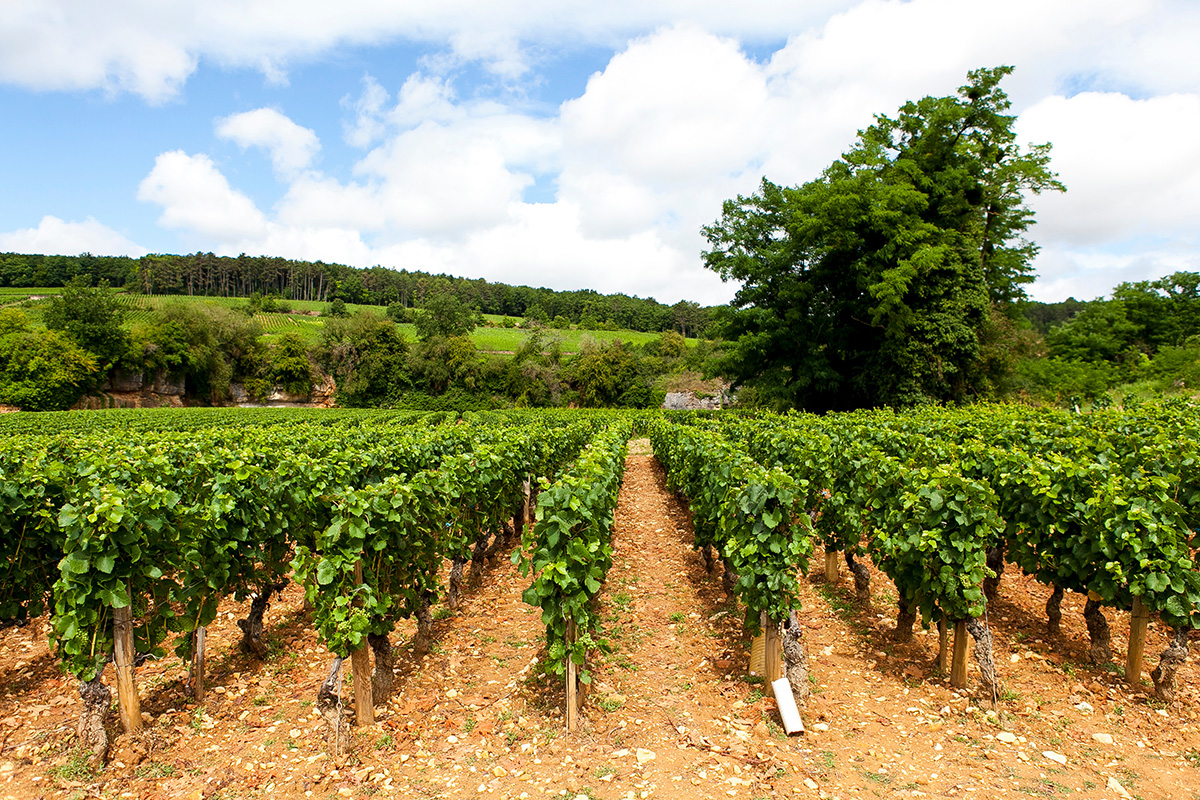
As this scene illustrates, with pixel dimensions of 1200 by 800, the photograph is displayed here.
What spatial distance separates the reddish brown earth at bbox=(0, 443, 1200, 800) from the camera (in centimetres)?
435

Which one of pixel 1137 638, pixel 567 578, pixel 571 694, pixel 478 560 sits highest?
pixel 567 578

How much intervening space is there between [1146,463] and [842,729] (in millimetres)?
6323

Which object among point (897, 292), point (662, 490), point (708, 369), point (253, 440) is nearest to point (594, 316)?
point (708, 369)

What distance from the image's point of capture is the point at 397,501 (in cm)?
539

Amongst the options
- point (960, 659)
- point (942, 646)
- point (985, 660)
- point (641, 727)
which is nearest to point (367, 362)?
point (641, 727)

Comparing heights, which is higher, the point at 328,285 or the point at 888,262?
the point at 328,285

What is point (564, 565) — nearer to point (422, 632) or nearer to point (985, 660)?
point (422, 632)

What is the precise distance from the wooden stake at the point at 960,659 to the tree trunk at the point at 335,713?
17.5ft

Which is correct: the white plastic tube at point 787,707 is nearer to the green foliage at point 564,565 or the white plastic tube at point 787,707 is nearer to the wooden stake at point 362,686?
the green foliage at point 564,565

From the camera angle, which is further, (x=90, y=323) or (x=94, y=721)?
(x=90, y=323)

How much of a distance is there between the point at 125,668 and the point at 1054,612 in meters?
8.94

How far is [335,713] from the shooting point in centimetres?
471

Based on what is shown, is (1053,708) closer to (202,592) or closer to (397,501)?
(397,501)

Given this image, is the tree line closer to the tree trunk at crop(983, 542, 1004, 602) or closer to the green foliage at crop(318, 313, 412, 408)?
the green foliage at crop(318, 313, 412, 408)
